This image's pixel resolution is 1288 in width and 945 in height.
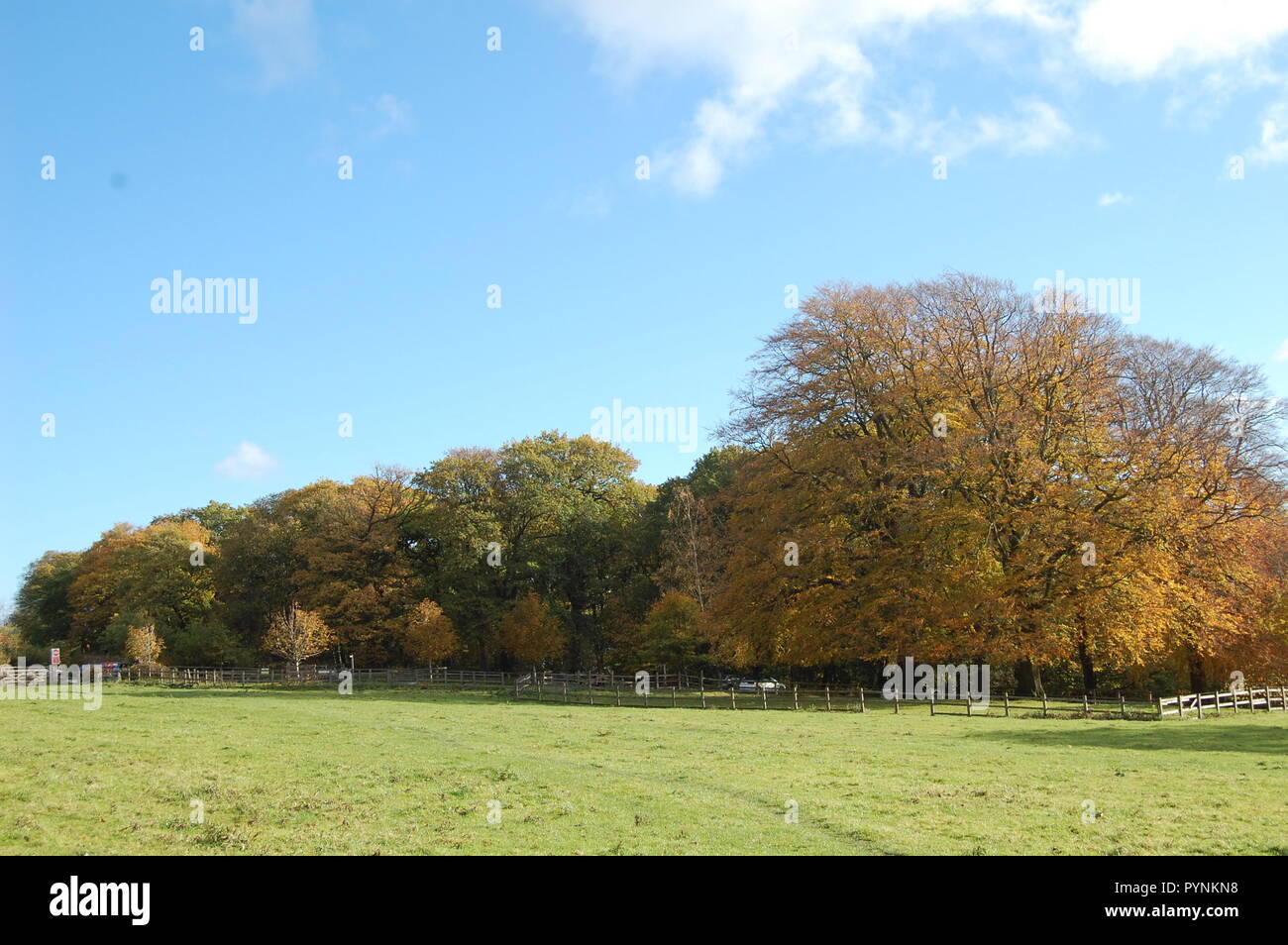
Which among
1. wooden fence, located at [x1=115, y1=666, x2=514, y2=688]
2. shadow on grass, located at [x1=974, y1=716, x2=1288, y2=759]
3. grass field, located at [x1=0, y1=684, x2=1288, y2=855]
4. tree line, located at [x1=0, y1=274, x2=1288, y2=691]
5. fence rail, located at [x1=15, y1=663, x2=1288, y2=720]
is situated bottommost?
wooden fence, located at [x1=115, y1=666, x2=514, y2=688]

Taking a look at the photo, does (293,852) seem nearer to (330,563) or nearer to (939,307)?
(939,307)

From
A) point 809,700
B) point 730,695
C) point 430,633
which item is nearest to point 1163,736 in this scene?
point 809,700

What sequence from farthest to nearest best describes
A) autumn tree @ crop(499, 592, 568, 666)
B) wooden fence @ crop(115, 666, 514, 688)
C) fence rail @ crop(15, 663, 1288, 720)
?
autumn tree @ crop(499, 592, 568, 666)
wooden fence @ crop(115, 666, 514, 688)
fence rail @ crop(15, 663, 1288, 720)

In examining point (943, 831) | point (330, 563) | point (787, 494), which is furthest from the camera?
point (330, 563)

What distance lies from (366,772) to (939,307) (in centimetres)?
3053

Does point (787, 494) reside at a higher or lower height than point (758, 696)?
higher

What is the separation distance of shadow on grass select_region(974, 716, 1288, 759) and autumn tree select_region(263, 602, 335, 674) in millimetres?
44222

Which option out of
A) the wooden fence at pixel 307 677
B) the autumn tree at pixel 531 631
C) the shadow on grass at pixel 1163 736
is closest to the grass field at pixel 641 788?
the shadow on grass at pixel 1163 736

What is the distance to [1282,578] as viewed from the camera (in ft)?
125

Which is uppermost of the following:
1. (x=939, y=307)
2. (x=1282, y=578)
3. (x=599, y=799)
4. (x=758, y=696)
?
(x=939, y=307)

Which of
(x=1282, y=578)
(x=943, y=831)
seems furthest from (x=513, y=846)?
(x=1282, y=578)

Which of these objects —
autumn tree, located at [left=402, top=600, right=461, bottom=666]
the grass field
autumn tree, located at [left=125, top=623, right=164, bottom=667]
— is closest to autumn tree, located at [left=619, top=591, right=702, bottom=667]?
autumn tree, located at [left=402, top=600, right=461, bottom=666]

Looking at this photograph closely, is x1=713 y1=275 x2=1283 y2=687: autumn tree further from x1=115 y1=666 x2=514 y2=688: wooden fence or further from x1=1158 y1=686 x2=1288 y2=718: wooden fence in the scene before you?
x1=115 y1=666 x2=514 y2=688: wooden fence

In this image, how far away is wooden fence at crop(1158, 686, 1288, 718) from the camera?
2955cm
